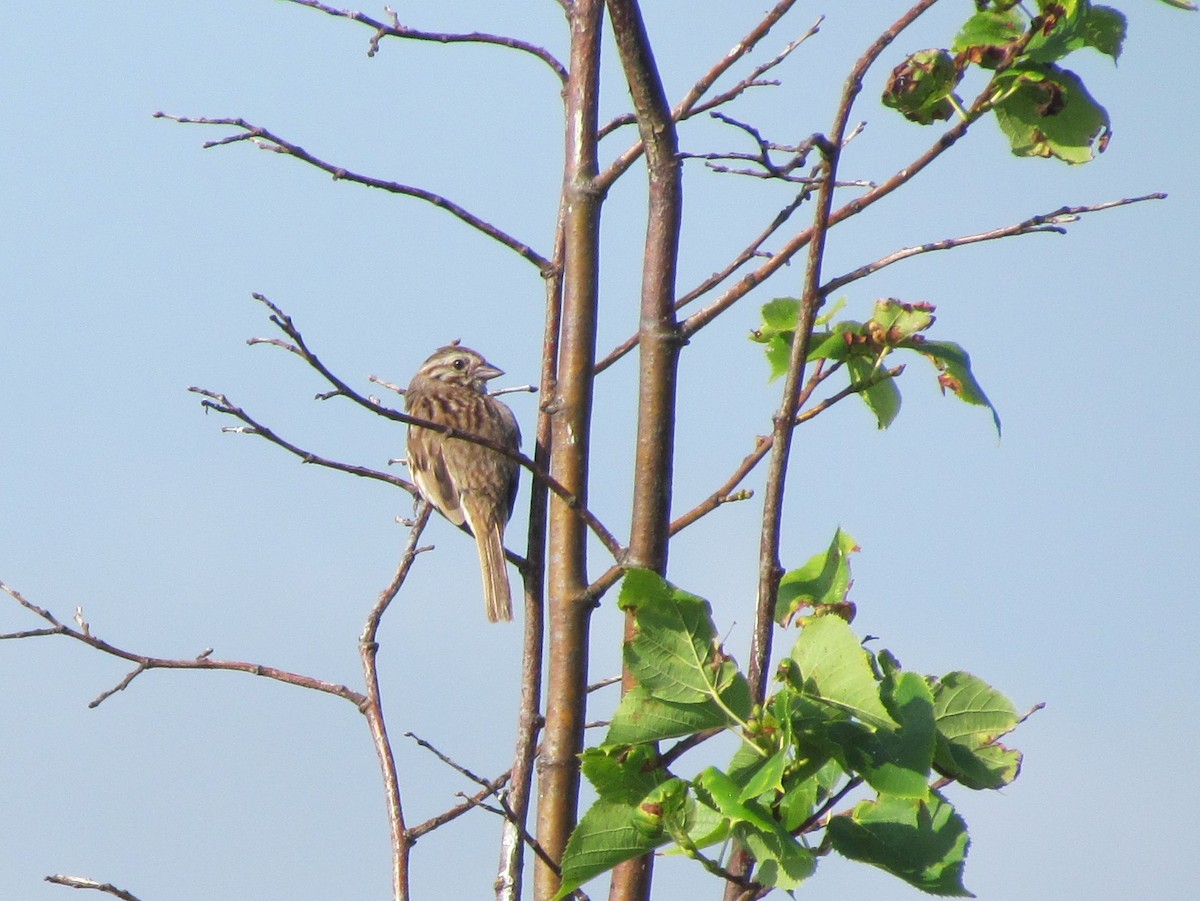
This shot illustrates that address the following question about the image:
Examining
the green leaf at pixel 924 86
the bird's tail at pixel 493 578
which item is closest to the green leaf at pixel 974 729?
the green leaf at pixel 924 86

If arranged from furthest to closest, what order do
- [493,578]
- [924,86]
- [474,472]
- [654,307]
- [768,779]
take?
[474,472], [493,578], [654,307], [924,86], [768,779]

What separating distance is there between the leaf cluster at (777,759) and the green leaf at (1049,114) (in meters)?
0.96

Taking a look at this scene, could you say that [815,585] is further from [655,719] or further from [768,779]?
[768,779]

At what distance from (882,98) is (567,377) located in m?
1.27

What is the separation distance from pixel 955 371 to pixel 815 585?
58cm

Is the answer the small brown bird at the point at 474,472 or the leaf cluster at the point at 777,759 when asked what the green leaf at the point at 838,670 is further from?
the small brown bird at the point at 474,472

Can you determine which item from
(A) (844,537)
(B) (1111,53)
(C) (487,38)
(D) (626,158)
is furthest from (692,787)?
(C) (487,38)

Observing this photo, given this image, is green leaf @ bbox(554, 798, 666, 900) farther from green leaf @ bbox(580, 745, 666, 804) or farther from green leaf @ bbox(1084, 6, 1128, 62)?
green leaf @ bbox(1084, 6, 1128, 62)

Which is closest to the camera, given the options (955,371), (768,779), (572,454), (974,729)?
(768,779)

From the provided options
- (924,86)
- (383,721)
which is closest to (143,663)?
(383,721)

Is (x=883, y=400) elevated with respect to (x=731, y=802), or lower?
elevated

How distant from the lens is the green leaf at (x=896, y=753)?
2.18 m

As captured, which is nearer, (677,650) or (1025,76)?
(677,650)

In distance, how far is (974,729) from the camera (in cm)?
244
